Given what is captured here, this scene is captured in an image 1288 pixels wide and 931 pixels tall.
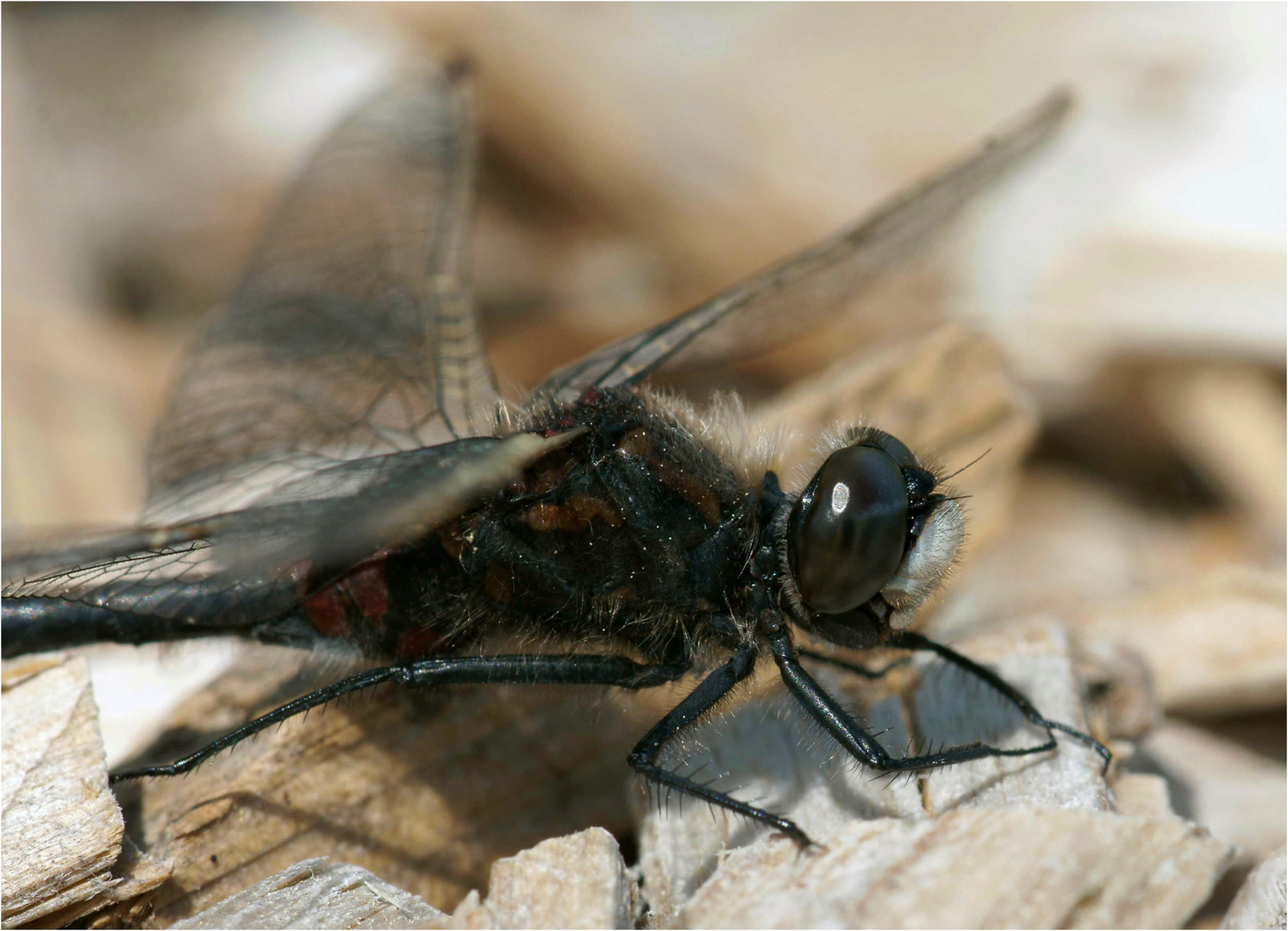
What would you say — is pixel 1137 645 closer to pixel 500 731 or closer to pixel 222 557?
pixel 500 731

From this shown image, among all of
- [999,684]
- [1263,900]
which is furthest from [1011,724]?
[1263,900]

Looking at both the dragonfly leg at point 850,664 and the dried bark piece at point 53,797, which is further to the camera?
the dragonfly leg at point 850,664

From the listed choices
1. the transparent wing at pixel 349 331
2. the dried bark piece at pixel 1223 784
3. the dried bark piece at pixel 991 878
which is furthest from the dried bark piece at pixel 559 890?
the dried bark piece at pixel 1223 784

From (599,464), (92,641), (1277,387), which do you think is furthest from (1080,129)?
(92,641)

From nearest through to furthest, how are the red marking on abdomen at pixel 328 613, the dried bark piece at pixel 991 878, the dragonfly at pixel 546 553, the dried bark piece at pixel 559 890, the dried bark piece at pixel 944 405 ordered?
the dried bark piece at pixel 991 878, the dried bark piece at pixel 559 890, the dragonfly at pixel 546 553, the red marking on abdomen at pixel 328 613, the dried bark piece at pixel 944 405

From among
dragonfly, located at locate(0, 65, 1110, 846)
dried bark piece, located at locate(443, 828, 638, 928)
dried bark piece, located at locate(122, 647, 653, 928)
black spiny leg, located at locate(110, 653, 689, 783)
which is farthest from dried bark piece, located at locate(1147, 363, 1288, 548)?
dried bark piece, located at locate(443, 828, 638, 928)

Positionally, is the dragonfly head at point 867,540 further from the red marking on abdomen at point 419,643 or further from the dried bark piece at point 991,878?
the red marking on abdomen at point 419,643

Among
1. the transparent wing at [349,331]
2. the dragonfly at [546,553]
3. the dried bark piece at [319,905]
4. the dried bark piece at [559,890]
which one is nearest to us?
the dried bark piece at [559,890]
